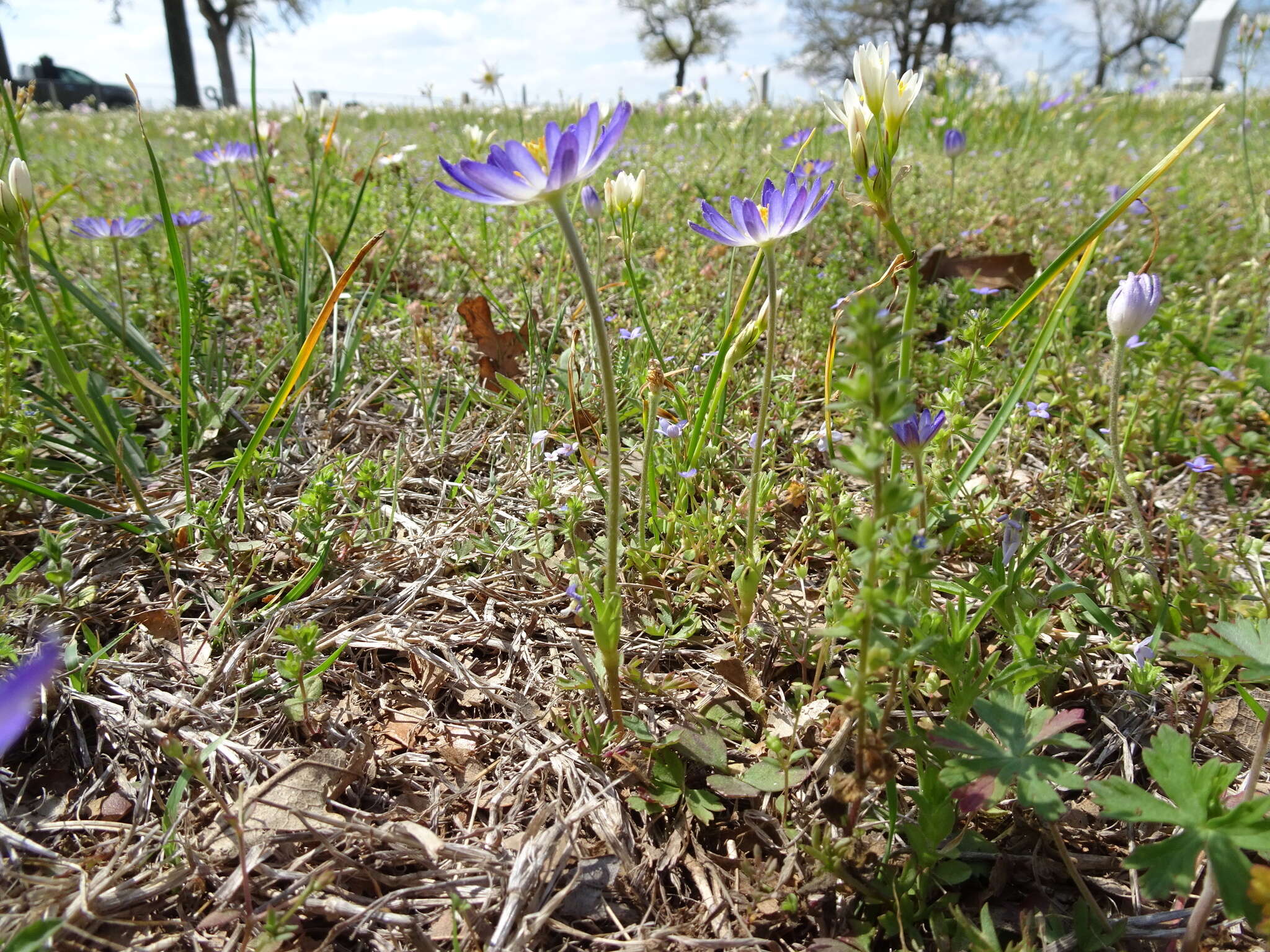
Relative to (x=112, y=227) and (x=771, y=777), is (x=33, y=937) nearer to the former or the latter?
(x=771, y=777)

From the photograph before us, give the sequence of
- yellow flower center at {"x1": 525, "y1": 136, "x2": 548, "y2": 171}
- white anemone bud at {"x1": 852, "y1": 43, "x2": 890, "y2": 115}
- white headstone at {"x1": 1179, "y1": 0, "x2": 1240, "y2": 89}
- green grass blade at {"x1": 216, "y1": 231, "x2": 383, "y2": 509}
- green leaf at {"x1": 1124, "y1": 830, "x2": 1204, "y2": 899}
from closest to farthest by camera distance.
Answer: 1. green leaf at {"x1": 1124, "y1": 830, "x2": 1204, "y2": 899}
2. yellow flower center at {"x1": 525, "y1": 136, "x2": 548, "y2": 171}
3. white anemone bud at {"x1": 852, "y1": 43, "x2": 890, "y2": 115}
4. green grass blade at {"x1": 216, "y1": 231, "x2": 383, "y2": 509}
5. white headstone at {"x1": 1179, "y1": 0, "x2": 1240, "y2": 89}

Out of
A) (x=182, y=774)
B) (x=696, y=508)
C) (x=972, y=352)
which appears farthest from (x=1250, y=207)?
(x=182, y=774)

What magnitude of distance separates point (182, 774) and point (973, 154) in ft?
20.6

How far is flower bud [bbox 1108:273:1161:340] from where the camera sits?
1.49m

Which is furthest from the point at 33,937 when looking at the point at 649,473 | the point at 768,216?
the point at 768,216

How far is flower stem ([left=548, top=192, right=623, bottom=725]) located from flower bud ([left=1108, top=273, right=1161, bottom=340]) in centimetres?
106

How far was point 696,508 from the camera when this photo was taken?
1.84m

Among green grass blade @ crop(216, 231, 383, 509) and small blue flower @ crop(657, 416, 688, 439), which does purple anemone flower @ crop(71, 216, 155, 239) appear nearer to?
green grass blade @ crop(216, 231, 383, 509)

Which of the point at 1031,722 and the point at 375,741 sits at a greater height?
the point at 1031,722

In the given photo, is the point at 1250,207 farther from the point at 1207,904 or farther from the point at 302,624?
the point at 302,624

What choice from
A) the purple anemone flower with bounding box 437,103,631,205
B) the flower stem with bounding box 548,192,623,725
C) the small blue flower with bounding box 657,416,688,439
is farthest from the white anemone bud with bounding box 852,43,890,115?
the small blue flower with bounding box 657,416,688,439

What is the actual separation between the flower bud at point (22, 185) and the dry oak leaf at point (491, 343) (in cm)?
123

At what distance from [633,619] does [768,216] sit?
90cm

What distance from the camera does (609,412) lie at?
3.93ft
